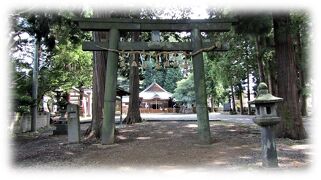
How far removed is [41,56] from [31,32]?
31.2ft

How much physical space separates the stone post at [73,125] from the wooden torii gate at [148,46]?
139cm

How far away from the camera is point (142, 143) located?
10711mm

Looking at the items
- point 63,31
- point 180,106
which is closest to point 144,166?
point 63,31

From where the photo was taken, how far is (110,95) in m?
10.4

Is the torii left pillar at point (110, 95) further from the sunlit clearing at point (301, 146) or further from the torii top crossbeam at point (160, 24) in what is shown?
the sunlit clearing at point (301, 146)

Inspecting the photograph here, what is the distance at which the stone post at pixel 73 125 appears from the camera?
1134cm

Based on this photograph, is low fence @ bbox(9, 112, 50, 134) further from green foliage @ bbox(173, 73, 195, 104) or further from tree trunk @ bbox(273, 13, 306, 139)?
green foliage @ bbox(173, 73, 195, 104)

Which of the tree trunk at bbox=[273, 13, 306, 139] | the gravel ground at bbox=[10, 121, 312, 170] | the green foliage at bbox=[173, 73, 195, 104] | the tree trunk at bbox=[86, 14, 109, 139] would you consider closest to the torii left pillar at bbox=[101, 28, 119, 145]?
the gravel ground at bbox=[10, 121, 312, 170]

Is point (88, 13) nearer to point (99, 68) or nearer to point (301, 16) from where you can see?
point (99, 68)

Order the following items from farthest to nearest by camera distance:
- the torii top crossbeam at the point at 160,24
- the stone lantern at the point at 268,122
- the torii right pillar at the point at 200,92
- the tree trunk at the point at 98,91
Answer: the tree trunk at the point at 98,91 → the torii top crossbeam at the point at 160,24 → the torii right pillar at the point at 200,92 → the stone lantern at the point at 268,122

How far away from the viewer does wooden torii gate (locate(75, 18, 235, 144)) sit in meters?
10.3

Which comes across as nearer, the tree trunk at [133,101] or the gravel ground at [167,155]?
the gravel ground at [167,155]

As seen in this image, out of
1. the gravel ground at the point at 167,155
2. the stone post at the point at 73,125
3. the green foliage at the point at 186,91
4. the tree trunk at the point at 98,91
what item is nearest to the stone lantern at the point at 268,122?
the gravel ground at the point at 167,155

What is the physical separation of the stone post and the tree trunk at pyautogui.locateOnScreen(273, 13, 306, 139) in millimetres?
6460
